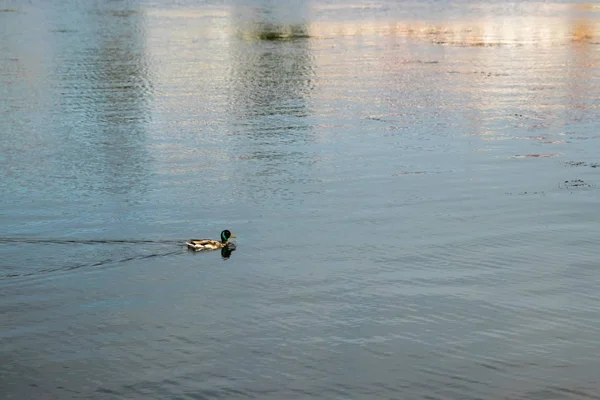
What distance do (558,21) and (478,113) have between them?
189 ft

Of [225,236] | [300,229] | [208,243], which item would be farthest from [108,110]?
[208,243]

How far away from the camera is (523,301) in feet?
80.5

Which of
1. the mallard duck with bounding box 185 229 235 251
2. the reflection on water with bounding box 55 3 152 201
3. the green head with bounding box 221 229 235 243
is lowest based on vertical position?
the mallard duck with bounding box 185 229 235 251

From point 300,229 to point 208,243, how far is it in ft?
12.2

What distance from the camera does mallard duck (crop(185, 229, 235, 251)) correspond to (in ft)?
91.0

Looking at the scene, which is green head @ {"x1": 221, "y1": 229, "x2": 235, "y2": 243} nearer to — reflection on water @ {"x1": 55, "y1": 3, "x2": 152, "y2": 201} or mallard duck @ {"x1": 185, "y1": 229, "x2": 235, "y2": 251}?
mallard duck @ {"x1": 185, "y1": 229, "x2": 235, "y2": 251}

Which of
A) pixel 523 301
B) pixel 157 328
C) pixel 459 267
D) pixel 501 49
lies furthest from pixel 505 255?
pixel 501 49

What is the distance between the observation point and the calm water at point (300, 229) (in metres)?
21.0

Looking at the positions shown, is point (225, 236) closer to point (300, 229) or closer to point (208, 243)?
point (208, 243)

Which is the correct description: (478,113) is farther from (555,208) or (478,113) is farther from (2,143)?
(2,143)

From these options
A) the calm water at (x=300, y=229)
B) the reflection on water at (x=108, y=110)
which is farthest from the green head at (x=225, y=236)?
the reflection on water at (x=108, y=110)

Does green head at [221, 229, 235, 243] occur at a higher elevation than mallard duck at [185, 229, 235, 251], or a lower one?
higher

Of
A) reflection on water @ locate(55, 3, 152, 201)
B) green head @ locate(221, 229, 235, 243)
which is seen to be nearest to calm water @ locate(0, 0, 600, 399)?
reflection on water @ locate(55, 3, 152, 201)

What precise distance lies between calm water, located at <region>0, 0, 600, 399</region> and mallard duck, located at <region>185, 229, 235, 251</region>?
1.23 feet
